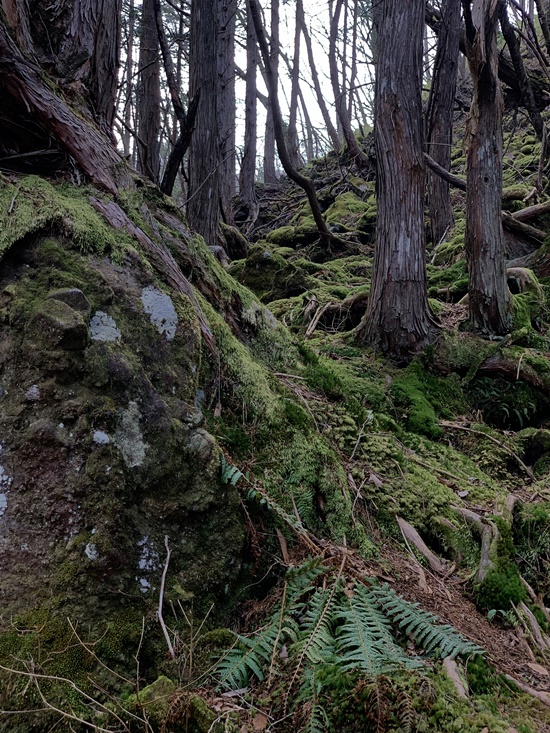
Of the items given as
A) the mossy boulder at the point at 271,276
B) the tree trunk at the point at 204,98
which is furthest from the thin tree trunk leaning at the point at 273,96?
the mossy boulder at the point at 271,276

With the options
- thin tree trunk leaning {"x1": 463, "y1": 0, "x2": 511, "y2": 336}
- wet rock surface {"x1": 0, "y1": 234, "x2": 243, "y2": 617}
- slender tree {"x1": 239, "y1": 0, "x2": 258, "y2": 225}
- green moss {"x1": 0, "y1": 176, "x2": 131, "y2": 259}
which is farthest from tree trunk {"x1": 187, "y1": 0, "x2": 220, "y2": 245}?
slender tree {"x1": 239, "y1": 0, "x2": 258, "y2": 225}

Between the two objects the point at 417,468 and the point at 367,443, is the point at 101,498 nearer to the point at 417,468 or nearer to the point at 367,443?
the point at 367,443

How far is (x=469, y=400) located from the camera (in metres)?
4.70

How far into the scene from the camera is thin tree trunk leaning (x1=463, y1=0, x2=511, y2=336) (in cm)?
522

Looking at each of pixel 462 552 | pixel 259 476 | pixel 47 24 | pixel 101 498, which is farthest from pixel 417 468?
pixel 47 24

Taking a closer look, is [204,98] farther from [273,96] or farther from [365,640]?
[365,640]

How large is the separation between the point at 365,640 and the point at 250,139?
54.2 feet

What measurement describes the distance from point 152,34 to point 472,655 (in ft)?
33.9

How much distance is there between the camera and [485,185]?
5.37 meters

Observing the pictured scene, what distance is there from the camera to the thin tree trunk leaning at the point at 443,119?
788cm

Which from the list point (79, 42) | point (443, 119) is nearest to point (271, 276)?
point (443, 119)

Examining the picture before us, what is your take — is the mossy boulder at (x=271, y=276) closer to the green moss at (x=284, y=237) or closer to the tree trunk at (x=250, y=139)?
the green moss at (x=284, y=237)

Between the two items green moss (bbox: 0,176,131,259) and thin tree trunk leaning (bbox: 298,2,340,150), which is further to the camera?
thin tree trunk leaning (bbox: 298,2,340,150)

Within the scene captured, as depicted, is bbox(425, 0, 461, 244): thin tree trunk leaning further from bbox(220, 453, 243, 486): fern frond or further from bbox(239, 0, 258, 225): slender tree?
bbox(220, 453, 243, 486): fern frond
